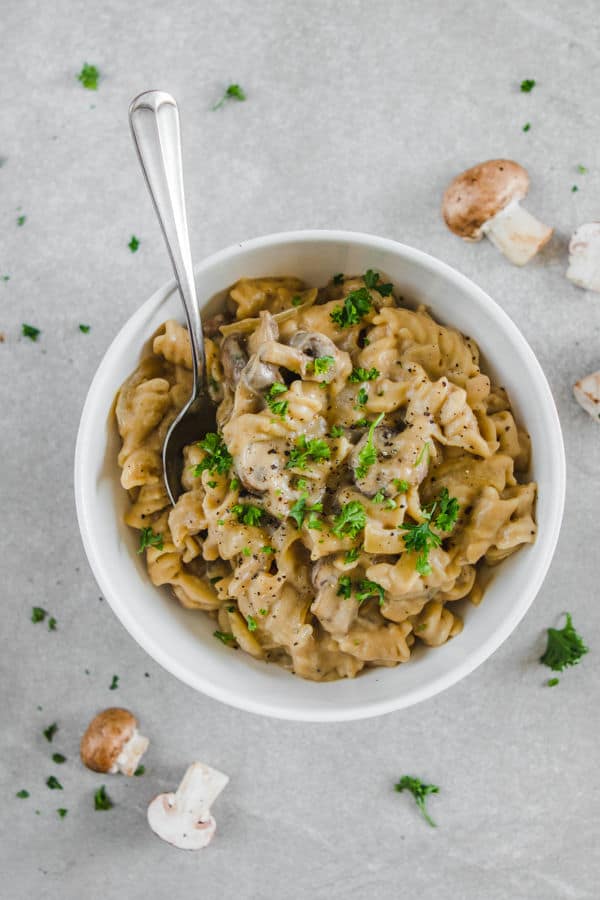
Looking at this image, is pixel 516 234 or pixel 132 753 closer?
pixel 516 234

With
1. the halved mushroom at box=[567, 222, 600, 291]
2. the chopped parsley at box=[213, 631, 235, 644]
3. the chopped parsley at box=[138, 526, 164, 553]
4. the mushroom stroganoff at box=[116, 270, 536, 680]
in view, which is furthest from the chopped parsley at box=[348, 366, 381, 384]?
the halved mushroom at box=[567, 222, 600, 291]

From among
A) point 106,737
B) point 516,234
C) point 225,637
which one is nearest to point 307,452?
point 225,637

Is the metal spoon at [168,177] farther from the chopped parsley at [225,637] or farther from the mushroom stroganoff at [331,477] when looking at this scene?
the chopped parsley at [225,637]

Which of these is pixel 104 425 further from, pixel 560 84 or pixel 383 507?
pixel 560 84

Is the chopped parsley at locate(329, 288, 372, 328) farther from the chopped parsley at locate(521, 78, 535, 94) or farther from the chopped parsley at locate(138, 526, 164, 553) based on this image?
the chopped parsley at locate(521, 78, 535, 94)

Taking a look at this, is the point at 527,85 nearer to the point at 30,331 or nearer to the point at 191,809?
the point at 30,331

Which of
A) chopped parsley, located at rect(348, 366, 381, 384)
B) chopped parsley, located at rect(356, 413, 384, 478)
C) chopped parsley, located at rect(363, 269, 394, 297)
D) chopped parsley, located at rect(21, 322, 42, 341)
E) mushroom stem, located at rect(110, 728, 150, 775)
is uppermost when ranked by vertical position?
chopped parsley, located at rect(363, 269, 394, 297)
